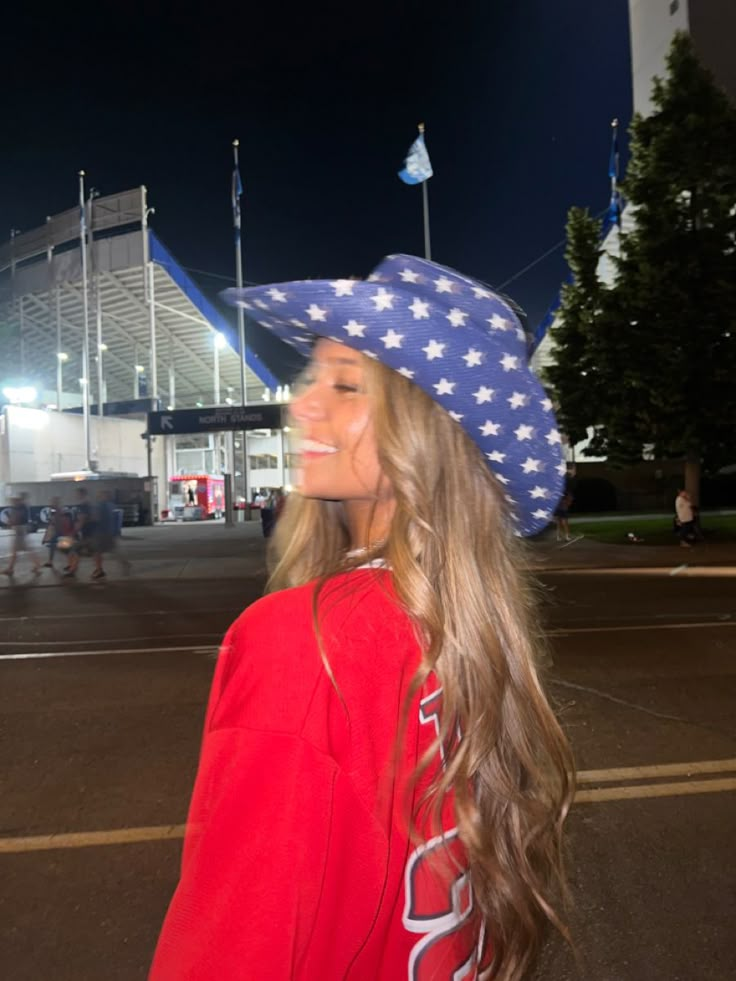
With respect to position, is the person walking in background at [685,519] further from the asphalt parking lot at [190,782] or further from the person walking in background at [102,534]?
the person walking in background at [102,534]

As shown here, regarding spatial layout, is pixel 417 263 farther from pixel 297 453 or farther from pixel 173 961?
pixel 173 961

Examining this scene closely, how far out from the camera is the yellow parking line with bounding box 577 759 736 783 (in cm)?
395

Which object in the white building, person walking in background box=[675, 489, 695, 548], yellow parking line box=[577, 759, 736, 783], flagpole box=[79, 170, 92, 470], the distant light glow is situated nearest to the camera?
yellow parking line box=[577, 759, 736, 783]

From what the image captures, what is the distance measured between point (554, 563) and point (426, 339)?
14.5 m

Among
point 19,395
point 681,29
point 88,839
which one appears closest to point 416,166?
point 681,29

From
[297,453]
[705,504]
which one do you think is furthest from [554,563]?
[705,504]

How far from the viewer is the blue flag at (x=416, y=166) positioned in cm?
2502

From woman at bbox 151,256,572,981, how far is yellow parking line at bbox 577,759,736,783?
3.02 metres

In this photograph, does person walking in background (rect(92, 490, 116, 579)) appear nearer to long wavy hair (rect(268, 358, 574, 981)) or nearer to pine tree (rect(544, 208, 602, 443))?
pine tree (rect(544, 208, 602, 443))

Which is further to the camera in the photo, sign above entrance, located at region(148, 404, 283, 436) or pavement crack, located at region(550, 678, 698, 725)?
sign above entrance, located at region(148, 404, 283, 436)

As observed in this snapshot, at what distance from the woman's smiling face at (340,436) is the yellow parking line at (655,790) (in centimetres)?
329

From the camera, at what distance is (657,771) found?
13.2 feet

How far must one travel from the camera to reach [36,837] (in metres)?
3.36

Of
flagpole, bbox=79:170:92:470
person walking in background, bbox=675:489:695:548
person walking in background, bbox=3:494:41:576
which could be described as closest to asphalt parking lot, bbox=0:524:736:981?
person walking in background, bbox=3:494:41:576
